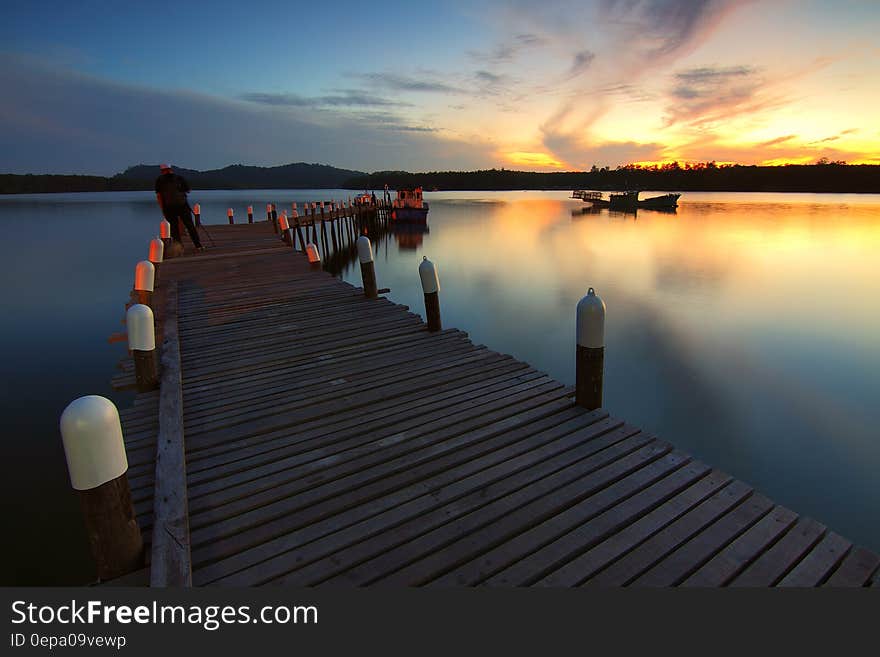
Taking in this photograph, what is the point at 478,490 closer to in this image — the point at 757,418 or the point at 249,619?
the point at 249,619

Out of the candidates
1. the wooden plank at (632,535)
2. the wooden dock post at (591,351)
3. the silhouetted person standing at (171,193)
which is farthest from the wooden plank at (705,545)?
the silhouetted person standing at (171,193)

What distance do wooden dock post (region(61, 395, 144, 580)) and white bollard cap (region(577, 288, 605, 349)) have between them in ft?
12.7

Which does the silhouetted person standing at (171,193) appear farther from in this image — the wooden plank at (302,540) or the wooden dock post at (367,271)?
the wooden plank at (302,540)

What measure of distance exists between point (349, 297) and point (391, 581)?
705 cm

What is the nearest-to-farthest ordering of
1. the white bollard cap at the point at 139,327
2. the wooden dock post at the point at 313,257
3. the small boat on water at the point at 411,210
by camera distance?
1. the white bollard cap at the point at 139,327
2. the wooden dock post at the point at 313,257
3. the small boat on water at the point at 411,210

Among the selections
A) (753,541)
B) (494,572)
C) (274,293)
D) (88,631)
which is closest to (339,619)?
(494,572)

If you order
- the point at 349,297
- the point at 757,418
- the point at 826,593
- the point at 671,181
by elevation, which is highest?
the point at 671,181

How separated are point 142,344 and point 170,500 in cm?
252

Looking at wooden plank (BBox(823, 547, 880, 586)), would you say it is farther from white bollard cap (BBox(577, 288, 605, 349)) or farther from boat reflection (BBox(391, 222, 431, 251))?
boat reflection (BBox(391, 222, 431, 251))

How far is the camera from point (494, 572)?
8.81ft

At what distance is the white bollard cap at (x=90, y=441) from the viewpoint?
238cm

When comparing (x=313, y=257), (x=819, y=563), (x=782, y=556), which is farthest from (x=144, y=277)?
(x=819, y=563)

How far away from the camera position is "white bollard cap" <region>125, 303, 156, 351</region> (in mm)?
4859

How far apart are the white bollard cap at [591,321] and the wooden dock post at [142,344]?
450 centimetres
